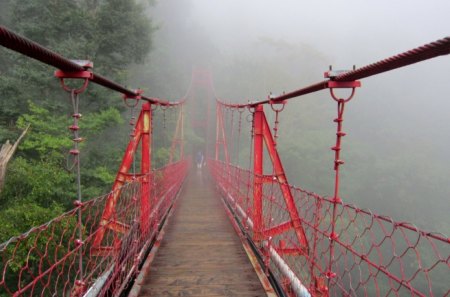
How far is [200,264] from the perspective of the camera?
2801 millimetres

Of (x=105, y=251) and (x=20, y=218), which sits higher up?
(x=105, y=251)

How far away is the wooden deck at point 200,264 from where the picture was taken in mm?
2287

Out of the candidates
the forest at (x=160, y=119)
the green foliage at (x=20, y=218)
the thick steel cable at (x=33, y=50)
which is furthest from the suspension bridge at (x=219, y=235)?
the forest at (x=160, y=119)

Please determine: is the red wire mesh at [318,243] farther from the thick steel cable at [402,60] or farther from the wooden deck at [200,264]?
the thick steel cable at [402,60]

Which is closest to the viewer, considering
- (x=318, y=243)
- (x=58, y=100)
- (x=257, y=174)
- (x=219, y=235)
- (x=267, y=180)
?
(x=318, y=243)

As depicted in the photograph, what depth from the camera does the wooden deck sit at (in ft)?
7.50

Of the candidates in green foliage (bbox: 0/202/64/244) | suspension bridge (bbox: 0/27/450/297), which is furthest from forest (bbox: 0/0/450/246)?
suspension bridge (bbox: 0/27/450/297)

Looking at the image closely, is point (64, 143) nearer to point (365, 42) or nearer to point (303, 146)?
point (303, 146)

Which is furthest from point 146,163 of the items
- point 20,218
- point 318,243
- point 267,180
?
point 20,218

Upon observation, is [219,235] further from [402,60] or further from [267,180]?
[402,60]

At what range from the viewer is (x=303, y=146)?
22531mm

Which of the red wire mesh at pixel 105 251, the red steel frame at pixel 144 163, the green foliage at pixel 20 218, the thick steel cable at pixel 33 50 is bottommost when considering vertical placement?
the green foliage at pixel 20 218

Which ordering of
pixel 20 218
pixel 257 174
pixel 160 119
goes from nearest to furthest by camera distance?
1. pixel 257 174
2. pixel 20 218
3. pixel 160 119

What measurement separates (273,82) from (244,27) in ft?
95.6
